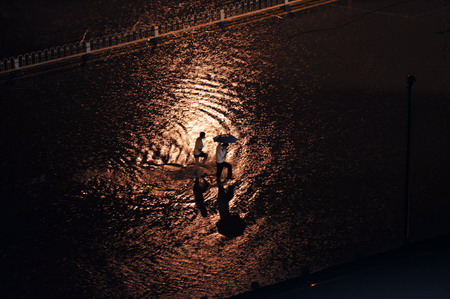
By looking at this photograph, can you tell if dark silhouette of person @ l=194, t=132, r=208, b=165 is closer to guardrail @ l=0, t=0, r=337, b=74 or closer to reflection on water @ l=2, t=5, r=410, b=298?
reflection on water @ l=2, t=5, r=410, b=298

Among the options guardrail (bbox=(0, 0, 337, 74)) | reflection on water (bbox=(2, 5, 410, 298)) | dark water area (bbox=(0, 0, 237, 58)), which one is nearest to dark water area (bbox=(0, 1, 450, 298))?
reflection on water (bbox=(2, 5, 410, 298))

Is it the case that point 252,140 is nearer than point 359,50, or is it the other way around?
point 252,140

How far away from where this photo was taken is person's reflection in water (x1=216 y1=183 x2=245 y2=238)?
21.9 meters

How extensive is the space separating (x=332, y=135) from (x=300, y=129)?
121cm

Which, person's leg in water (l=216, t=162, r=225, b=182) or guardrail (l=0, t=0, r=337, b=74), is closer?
person's leg in water (l=216, t=162, r=225, b=182)

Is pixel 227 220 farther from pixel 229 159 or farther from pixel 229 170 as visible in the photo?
pixel 229 159

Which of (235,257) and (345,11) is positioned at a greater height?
(345,11)

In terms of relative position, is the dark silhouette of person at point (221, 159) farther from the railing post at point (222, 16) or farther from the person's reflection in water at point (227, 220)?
the railing post at point (222, 16)

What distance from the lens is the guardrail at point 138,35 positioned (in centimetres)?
3366

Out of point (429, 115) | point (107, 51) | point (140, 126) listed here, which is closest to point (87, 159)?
point (140, 126)

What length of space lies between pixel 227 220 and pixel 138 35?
15.8m

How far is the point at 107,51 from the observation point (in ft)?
113

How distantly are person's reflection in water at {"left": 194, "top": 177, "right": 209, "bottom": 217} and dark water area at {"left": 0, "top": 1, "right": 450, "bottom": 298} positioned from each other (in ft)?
0.52

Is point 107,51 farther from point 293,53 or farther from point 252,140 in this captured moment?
point 252,140
